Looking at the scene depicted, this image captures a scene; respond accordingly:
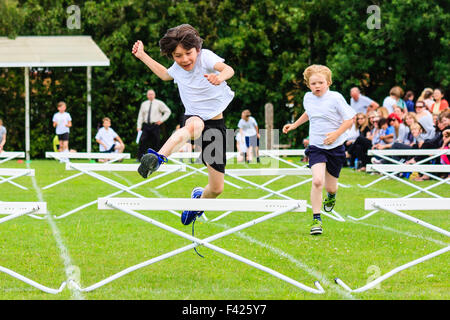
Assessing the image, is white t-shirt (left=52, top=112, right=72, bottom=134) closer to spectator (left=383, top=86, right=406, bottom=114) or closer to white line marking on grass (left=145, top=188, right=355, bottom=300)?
spectator (left=383, top=86, right=406, bottom=114)

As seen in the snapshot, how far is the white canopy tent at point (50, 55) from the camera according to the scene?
79.1 feet

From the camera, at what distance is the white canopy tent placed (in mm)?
24109

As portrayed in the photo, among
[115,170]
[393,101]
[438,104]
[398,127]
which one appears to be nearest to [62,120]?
[393,101]

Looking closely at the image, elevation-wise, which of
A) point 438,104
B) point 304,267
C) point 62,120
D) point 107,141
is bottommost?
point 304,267

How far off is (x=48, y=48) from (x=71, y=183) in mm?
11368

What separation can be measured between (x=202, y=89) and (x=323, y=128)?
230 cm

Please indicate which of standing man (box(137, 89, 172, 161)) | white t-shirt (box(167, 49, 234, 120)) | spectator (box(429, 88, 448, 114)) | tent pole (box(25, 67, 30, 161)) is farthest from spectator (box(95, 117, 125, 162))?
white t-shirt (box(167, 49, 234, 120))

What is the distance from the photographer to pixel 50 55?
24.8 metres

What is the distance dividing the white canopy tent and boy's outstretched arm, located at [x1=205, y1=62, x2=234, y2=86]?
1770 centimetres

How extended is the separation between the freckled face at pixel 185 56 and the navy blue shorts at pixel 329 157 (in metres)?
2.44

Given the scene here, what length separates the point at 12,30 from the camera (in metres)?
26.1

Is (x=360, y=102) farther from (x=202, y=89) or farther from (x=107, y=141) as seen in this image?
(x=202, y=89)

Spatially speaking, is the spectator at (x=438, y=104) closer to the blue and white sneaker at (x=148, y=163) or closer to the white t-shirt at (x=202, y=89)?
the white t-shirt at (x=202, y=89)

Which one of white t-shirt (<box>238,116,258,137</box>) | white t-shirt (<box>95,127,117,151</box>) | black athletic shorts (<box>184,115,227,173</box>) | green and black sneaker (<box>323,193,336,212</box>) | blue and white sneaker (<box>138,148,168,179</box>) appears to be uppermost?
white t-shirt (<box>238,116,258,137</box>)
